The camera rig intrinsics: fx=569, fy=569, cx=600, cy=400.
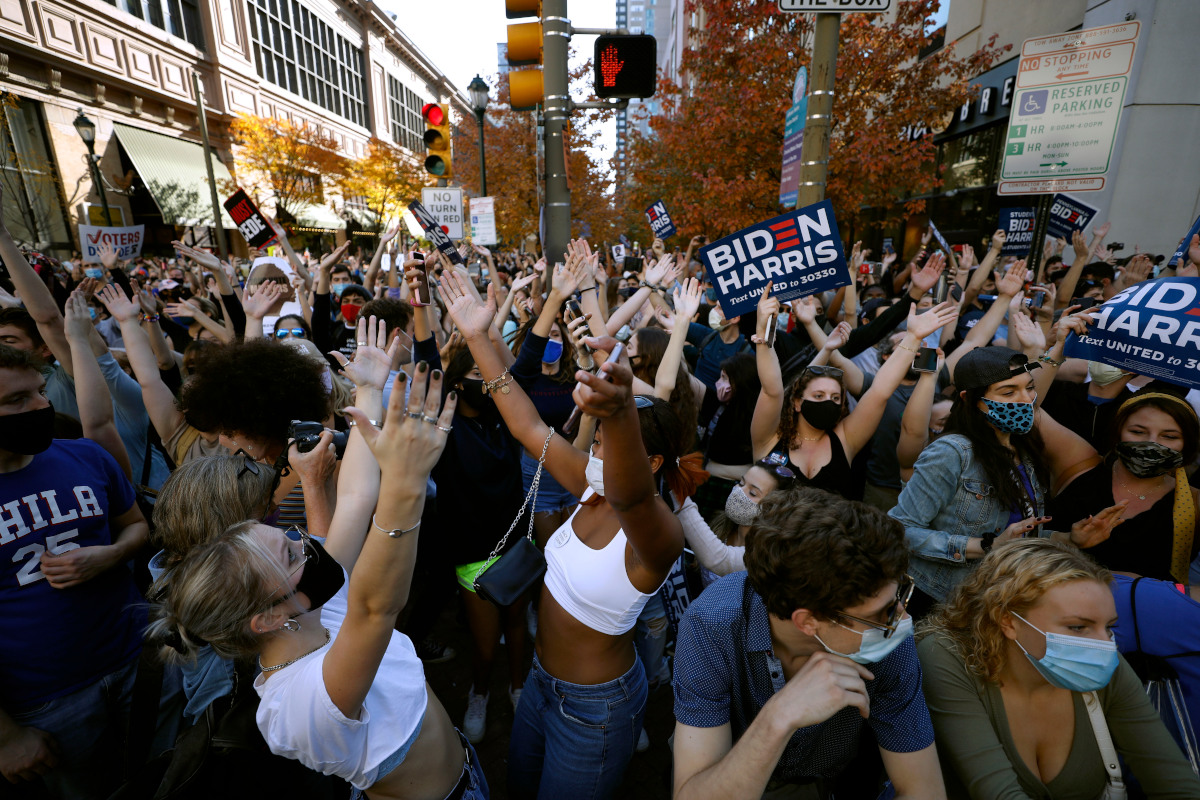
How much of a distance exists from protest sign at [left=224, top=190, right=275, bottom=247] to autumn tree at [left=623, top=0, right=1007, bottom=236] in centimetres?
810

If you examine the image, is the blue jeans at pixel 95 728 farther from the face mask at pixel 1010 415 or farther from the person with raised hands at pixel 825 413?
the face mask at pixel 1010 415

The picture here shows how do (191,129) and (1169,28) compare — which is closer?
(1169,28)

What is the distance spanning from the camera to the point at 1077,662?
180 centimetres

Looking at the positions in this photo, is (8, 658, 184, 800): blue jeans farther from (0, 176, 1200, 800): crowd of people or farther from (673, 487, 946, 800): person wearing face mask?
(673, 487, 946, 800): person wearing face mask

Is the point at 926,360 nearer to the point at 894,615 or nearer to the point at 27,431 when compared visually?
the point at 894,615

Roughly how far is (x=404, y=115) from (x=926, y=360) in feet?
182

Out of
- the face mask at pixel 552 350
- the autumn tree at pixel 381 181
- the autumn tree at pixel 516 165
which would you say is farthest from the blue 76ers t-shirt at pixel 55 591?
the autumn tree at pixel 381 181

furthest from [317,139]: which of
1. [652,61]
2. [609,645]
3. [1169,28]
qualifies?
[609,645]

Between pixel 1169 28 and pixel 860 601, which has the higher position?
pixel 1169 28

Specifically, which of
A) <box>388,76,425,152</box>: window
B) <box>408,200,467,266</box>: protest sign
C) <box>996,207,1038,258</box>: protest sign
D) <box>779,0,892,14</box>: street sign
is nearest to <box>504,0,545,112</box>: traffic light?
<box>408,200,467,266</box>: protest sign

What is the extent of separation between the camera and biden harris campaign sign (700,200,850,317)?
404cm

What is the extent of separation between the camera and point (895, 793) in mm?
1721

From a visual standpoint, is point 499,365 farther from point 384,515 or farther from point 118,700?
point 118,700

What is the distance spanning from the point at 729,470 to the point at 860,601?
2.38 m
